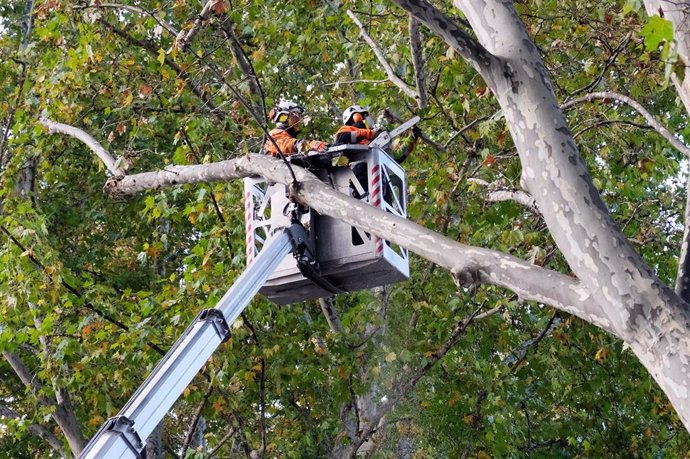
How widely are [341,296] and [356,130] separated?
5181mm

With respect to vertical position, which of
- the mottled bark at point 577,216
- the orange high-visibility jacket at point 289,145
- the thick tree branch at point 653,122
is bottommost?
the mottled bark at point 577,216

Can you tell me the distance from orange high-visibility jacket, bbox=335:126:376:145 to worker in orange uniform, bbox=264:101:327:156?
6.3 inches

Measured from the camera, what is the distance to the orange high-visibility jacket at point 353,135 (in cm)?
790

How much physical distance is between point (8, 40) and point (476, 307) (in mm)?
6898

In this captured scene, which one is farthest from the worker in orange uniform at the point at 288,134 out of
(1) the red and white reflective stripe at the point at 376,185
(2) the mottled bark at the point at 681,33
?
(2) the mottled bark at the point at 681,33

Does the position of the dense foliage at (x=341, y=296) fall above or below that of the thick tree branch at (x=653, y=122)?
above

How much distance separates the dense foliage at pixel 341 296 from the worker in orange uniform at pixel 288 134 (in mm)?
707

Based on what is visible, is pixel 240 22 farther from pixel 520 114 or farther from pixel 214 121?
pixel 520 114

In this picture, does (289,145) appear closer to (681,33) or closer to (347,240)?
(347,240)

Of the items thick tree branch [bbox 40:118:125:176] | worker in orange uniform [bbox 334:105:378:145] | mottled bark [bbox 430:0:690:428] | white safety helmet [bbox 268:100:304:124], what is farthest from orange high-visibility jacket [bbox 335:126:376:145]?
mottled bark [bbox 430:0:690:428]

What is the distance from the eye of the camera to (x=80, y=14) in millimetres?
9875

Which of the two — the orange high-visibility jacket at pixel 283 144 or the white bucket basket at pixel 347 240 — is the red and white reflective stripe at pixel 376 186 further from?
the orange high-visibility jacket at pixel 283 144

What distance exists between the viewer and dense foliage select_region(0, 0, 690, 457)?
32.8ft

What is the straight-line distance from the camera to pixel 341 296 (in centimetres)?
1291
